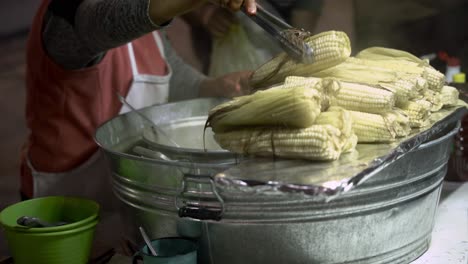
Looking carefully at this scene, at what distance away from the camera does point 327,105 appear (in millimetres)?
1107

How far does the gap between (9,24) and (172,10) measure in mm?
3203

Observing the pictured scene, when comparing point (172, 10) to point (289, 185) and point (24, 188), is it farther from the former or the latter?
point (24, 188)

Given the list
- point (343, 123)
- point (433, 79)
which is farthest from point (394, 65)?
point (343, 123)

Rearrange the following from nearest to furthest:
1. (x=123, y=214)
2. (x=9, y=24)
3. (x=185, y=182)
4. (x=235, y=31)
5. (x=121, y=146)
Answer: (x=185, y=182)
(x=123, y=214)
(x=121, y=146)
(x=235, y=31)
(x=9, y=24)

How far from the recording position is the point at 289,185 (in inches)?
34.8

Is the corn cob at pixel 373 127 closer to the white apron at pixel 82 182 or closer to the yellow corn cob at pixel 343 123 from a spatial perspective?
the yellow corn cob at pixel 343 123

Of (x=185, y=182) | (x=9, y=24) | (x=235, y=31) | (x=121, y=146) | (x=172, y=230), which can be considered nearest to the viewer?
(x=185, y=182)

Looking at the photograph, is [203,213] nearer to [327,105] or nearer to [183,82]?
[327,105]

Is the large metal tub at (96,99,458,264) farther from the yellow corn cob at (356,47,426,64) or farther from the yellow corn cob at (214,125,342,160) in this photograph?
the yellow corn cob at (356,47,426,64)

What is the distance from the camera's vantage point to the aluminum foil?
2.90 ft

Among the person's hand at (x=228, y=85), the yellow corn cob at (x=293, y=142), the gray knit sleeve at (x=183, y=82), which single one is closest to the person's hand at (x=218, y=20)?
the gray knit sleeve at (x=183, y=82)

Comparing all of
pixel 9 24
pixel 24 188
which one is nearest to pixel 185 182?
pixel 24 188

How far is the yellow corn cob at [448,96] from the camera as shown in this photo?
4.36 feet

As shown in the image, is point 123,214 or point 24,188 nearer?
point 123,214
